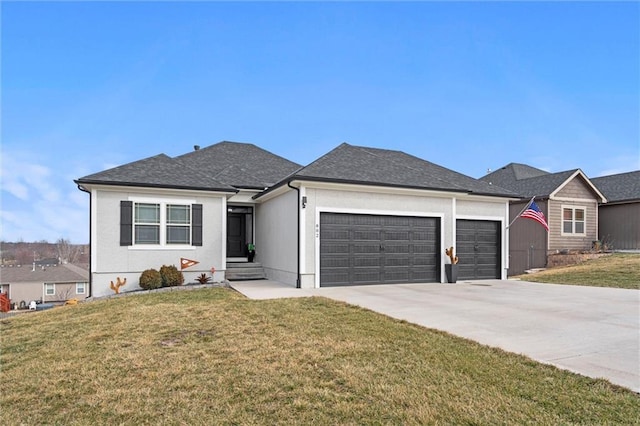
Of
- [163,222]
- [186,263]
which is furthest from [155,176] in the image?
[186,263]

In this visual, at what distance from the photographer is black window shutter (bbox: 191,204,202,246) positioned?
13031 millimetres

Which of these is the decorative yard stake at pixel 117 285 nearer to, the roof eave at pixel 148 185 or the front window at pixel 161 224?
the front window at pixel 161 224

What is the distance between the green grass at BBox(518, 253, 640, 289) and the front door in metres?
12.1

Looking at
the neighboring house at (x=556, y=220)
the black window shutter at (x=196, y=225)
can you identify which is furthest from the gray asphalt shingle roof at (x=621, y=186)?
the black window shutter at (x=196, y=225)

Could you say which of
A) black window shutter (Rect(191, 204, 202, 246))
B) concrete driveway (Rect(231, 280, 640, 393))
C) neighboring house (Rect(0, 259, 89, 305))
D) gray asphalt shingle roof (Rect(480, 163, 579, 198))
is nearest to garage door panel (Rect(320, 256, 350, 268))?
concrete driveway (Rect(231, 280, 640, 393))

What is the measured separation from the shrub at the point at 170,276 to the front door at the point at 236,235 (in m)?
4.36

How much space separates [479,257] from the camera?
48.9 feet

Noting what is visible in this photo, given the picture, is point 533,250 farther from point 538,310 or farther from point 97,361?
point 97,361

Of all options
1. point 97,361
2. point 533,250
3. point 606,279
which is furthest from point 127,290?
point 533,250

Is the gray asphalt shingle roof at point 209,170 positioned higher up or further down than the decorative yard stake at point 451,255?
higher up

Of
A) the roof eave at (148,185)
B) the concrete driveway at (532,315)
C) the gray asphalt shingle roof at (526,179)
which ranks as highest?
the gray asphalt shingle roof at (526,179)

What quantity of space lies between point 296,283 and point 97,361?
7237 millimetres

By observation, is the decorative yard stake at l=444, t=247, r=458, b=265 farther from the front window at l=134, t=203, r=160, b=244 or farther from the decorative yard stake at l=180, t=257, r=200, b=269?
the front window at l=134, t=203, r=160, b=244

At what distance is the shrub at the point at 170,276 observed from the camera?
1192 centimetres
